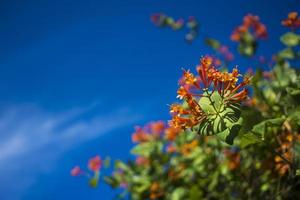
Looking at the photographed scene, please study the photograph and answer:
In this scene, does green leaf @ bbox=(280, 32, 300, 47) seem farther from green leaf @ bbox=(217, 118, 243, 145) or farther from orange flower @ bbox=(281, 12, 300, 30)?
green leaf @ bbox=(217, 118, 243, 145)

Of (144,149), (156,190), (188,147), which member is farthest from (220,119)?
(156,190)

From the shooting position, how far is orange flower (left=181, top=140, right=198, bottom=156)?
4.85 meters

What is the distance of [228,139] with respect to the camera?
1.87 meters

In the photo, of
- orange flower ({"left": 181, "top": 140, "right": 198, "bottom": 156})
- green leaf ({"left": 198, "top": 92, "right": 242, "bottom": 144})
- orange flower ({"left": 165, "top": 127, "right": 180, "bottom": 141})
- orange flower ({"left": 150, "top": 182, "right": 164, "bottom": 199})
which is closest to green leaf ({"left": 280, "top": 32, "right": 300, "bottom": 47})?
orange flower ({"left": 181, "top": 140, "right": 198, "bottom": 156})

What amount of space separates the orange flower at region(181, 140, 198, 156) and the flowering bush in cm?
2

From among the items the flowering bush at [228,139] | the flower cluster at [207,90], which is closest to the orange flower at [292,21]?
the flowering bush at [228,139]

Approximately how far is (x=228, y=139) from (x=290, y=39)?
2548 mm

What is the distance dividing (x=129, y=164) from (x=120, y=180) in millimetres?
298

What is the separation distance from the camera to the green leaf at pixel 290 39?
152 inches

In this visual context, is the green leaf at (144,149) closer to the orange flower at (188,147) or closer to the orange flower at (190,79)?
the orange flower at (188,147)

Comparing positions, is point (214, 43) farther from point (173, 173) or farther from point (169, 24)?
point (173, 173)

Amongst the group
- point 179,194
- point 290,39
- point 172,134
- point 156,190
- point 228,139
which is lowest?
point 228,139

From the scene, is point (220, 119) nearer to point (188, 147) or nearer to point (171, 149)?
point (188, 147)

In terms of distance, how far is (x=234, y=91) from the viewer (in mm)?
1905
